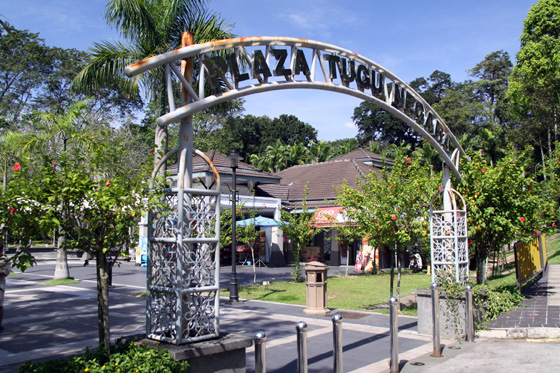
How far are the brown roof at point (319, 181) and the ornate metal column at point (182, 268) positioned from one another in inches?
920

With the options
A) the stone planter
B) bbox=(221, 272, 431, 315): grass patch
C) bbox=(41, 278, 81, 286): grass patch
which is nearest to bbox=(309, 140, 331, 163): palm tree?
bbox=(221, 272, 431, 315): grass patch

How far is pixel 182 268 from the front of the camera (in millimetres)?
5129

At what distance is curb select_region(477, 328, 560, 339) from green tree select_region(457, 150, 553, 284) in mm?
2701

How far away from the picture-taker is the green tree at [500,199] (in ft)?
35.4

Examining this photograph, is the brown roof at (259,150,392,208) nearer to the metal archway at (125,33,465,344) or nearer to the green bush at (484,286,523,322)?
the green bush at (484,286,523,322)

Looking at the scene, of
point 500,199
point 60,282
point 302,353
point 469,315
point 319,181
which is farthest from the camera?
point 319,181

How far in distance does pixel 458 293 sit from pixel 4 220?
7515 mm

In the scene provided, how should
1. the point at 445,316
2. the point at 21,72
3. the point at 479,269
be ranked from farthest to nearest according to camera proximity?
1. the point at 21,72
2. the point at 479,269
3. the point at 445,316

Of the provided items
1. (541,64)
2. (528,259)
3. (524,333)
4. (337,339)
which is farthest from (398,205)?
(541,64)

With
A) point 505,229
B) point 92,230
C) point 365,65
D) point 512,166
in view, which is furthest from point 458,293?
point 92,230

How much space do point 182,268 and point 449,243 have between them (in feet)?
20.7

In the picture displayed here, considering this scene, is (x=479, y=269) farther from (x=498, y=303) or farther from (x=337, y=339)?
(x=337, y=339)

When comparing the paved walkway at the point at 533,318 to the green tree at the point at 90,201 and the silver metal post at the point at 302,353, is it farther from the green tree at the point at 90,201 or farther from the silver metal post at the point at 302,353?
the green tree at the point at 90,201

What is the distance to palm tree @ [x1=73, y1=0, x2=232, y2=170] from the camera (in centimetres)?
1116
